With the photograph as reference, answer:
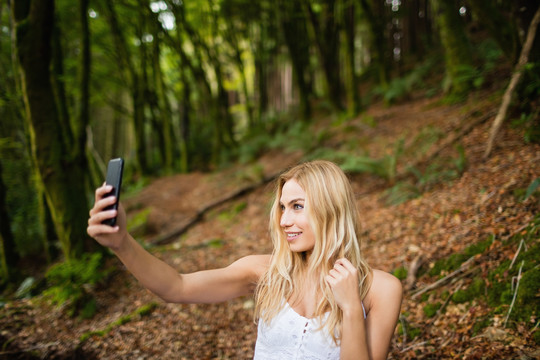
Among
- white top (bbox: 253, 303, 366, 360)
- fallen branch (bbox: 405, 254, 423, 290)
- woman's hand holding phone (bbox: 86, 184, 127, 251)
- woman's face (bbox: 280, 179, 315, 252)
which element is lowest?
fallen branch (bbox: 405, 254, 423, 290)

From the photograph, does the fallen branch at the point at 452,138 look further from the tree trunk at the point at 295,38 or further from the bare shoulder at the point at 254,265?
the tree trunk at the point at 295,38

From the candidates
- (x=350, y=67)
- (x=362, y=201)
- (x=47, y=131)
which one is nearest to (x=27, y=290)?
(x=47, y=131)

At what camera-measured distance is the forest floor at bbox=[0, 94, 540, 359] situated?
273 cm

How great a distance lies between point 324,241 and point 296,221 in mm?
193

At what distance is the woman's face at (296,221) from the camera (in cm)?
→ 178

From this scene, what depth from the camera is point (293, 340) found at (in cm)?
170

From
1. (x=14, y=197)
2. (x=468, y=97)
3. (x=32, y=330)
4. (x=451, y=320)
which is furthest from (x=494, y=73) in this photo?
(x=14, y=197)

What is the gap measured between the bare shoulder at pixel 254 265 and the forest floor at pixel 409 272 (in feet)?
5.35

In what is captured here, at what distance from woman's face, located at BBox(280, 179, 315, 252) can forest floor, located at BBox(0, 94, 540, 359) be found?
172 cm

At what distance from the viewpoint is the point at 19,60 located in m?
3.64

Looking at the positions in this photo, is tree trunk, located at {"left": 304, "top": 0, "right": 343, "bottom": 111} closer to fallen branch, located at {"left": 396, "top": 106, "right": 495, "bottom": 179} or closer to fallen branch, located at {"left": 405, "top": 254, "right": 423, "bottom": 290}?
fallen branch, located at {"left": 396, "top": 106, "right": 495, "bottom": 179}

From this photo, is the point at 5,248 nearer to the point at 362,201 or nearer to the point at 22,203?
the point at 22,203

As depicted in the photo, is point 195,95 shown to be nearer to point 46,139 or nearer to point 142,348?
point 46,139

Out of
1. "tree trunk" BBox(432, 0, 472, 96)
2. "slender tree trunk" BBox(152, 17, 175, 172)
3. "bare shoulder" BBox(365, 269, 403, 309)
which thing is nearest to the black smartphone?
"bare shoulder" BBox(365, 269, 403, 309)
